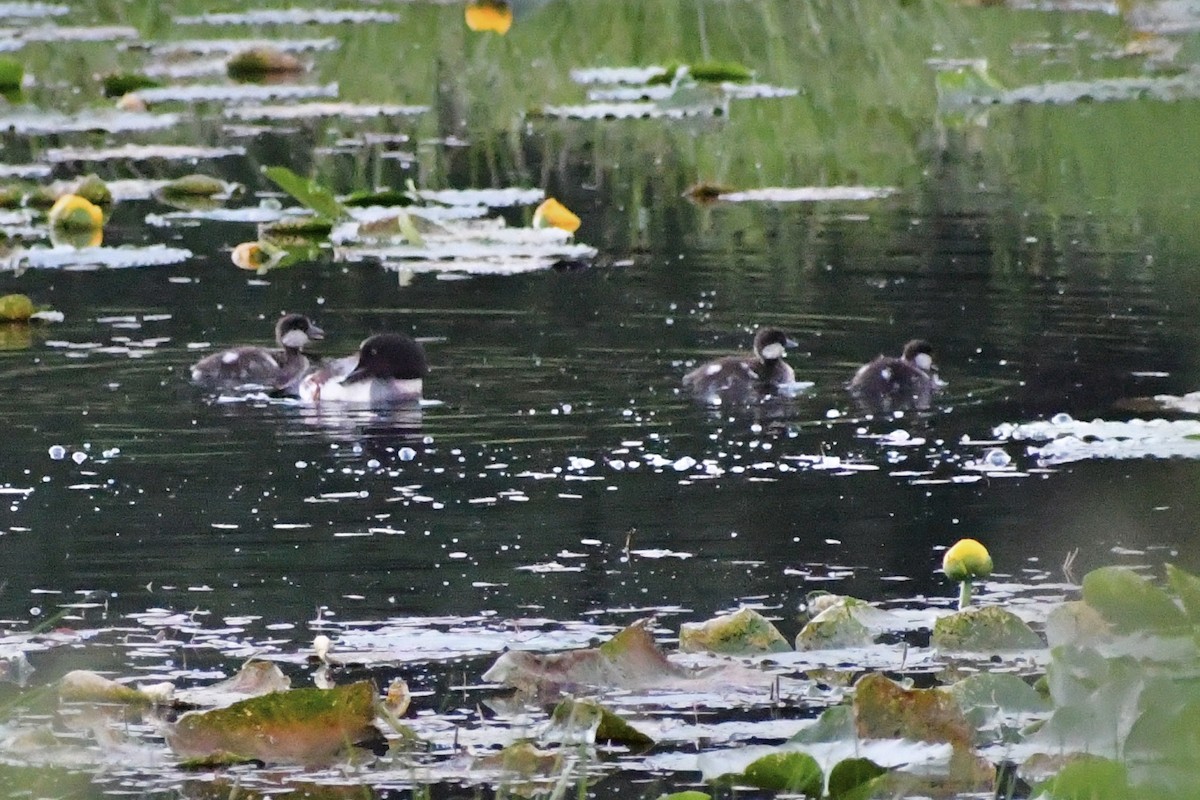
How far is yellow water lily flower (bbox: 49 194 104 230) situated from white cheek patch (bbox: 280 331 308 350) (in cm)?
263

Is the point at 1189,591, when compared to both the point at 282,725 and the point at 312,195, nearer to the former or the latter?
the point at 282,725

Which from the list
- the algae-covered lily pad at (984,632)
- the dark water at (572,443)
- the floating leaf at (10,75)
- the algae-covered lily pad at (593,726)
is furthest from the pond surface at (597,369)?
the floating leaf at (10,75)

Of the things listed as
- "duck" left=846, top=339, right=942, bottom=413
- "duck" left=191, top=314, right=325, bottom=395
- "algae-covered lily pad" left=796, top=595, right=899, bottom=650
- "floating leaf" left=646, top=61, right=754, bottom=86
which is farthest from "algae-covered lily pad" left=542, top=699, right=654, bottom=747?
→ "floating leaf" left=646, top=61, right=754, bottom=86

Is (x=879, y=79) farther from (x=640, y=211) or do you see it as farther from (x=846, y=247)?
(x=846, y=247)

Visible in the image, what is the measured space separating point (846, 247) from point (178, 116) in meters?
6.68

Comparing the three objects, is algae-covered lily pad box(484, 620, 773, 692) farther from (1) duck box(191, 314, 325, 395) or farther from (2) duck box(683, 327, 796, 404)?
(1) duck box(191, 314, 325, 395)

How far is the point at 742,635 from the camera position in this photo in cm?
554

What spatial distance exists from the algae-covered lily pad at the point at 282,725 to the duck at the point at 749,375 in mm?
3923

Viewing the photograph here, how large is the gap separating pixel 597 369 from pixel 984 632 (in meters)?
3.79

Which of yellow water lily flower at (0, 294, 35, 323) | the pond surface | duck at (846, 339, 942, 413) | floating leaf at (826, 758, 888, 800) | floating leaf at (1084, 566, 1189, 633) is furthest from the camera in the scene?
yellow water lily flower at (0, 294, 35, 323)

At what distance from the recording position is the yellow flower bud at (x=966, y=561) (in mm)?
6086

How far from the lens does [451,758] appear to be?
491cm

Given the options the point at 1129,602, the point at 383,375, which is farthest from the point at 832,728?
the point at 383,375

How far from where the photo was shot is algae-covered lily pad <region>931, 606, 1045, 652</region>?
18.1ft
